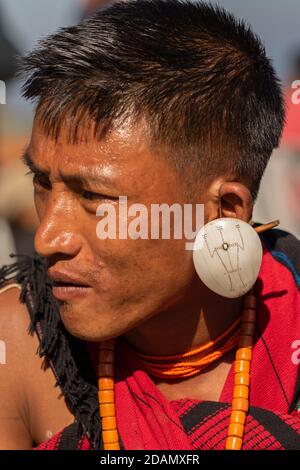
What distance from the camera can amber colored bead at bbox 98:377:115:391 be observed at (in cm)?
318

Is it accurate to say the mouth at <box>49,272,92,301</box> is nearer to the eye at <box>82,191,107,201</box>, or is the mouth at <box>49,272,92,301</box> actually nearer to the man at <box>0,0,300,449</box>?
the man at <box>0,0,300,449</box>

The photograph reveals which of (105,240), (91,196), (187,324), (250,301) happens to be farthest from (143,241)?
(250,301)

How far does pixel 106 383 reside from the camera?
319cm

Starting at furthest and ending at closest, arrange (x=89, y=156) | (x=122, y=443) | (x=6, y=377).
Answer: (x=6, y=377) → (x=122, y=443) → (x=89, y=156)

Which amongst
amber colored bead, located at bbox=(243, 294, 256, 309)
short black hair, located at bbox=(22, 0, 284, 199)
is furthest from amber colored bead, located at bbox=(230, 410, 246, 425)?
short black hair, located at bbox=(22, 0, 284, 199)

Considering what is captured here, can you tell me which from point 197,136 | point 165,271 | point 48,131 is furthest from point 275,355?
A: point 48,131

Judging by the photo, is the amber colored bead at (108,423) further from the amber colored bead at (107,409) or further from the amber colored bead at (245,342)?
the amber colored bead at (245,342)

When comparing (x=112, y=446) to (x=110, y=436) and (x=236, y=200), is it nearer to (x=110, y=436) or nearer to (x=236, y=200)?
(x=110, y=436)

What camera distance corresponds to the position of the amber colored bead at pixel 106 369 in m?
3.21

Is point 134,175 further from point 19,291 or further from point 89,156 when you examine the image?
point 19,291

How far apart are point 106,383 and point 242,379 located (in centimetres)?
50

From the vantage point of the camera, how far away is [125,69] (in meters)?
2.90

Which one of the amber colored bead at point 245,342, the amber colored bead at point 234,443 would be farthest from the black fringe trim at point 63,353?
the amber colored bead at point 245,342

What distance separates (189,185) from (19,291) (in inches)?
35.6
